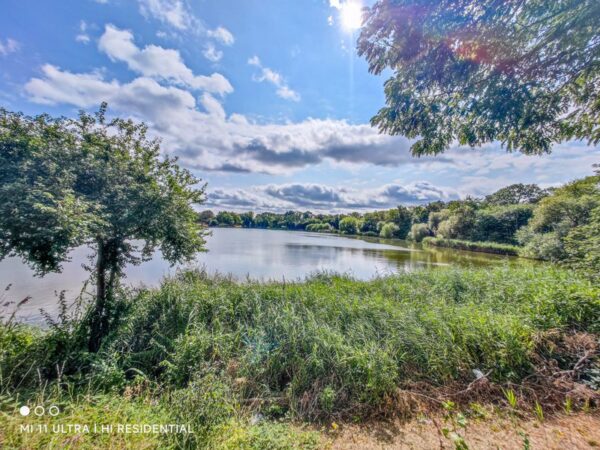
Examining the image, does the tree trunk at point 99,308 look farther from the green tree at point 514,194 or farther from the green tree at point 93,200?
the green tree at point 514,194

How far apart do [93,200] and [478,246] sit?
39469mm

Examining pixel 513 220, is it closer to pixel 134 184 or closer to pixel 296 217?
pixel 134 184

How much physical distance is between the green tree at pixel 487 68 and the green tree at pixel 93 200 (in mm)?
4534

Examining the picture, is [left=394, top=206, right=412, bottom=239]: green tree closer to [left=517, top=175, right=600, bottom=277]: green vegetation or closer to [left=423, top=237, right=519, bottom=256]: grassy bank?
[left=423, top=237, right=519, bottom=256]: grassy bank

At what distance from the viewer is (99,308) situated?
4.43 meters

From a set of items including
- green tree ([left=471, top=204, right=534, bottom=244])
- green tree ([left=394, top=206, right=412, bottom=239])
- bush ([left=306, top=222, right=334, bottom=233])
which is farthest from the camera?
bush ([left=306, top=222, right=334, bottom=233])

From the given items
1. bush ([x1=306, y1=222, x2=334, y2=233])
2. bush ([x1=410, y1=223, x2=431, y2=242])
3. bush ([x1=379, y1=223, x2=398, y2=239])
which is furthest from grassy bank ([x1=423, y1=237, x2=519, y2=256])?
bush ([x1=306, y1=222, x2=334, y2=233])

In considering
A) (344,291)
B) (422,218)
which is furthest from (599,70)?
(422,218)

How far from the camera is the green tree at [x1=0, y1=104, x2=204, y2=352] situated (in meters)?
3.07

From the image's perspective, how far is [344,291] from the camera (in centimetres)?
622

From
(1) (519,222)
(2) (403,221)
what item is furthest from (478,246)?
(2) (403,221)

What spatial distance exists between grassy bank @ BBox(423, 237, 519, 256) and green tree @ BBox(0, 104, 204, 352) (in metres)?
34.4

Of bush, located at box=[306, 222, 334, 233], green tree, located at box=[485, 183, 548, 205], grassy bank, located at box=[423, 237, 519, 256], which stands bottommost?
grassy bank, located at box=[423, 237, 519, 256]

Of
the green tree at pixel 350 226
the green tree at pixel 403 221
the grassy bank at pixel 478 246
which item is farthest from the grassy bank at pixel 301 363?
the green tree at pixel 350 226
